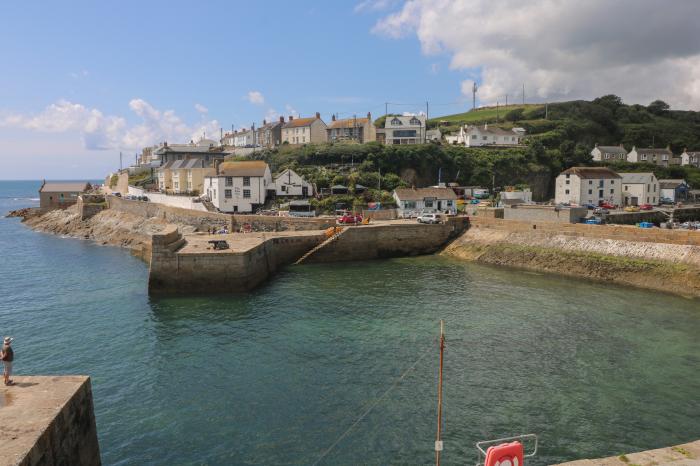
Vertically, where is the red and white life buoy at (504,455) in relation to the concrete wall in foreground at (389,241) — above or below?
below

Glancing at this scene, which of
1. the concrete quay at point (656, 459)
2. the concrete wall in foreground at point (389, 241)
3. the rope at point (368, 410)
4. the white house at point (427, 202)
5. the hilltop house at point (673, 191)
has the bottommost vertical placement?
the rope at point (368, 410)

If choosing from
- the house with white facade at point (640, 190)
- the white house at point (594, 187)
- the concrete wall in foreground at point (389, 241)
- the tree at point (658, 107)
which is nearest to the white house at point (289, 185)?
the concrete wall in foreground at point (389, 241)

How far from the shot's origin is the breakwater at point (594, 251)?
32000mm

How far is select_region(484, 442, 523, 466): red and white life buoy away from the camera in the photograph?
866cm

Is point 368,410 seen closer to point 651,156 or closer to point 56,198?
point 56,198

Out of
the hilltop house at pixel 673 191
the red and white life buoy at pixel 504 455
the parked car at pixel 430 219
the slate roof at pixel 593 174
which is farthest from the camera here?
the hilltop house at pixel 673 191

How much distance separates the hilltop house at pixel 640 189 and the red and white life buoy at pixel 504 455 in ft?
221

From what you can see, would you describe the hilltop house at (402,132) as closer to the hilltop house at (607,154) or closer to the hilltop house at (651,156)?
the hilltop house at (607,154)

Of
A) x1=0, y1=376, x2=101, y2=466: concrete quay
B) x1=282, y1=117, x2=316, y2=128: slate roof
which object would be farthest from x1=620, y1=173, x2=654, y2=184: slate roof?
x1=0, y1=376, x2=101, y2=466: concrete quay

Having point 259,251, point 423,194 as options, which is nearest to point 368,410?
point 259,251

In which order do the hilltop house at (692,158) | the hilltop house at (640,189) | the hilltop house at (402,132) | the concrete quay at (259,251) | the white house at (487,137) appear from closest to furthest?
the concrete quay at (259,251) → the hilltop house at (640,189) → the hilltop house at (402,132) → the white house at (487,137) → the hilltop house at (692,158)

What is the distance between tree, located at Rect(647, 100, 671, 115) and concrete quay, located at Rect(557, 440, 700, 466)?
527 ft

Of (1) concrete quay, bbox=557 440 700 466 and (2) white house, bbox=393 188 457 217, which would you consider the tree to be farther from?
(1) concrete quay, bbox=557 440 700 466

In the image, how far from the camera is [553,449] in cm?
1343
